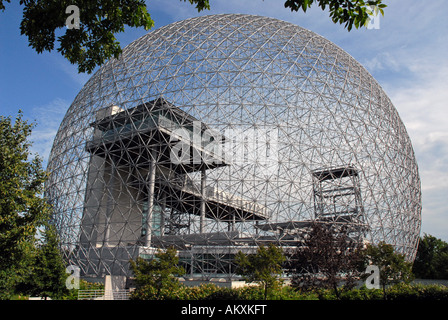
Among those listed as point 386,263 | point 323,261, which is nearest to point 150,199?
point 323,261

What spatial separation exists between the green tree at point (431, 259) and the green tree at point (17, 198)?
35.8 m

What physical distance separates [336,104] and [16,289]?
22658mm

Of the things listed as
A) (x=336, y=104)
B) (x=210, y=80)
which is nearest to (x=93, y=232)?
(x=210, y=80)

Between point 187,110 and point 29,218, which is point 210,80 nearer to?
point 187,110

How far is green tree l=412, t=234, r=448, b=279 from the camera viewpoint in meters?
34.0

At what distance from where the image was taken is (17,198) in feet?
33.1

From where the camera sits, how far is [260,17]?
31.3 metres

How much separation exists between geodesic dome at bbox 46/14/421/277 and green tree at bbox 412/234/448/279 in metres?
6.97

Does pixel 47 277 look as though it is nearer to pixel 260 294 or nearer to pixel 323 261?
pixel 260 294

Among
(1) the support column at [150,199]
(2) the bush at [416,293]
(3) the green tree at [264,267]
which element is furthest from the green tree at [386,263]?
(1) the support column at [150,199]

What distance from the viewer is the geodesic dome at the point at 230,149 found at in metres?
22.2

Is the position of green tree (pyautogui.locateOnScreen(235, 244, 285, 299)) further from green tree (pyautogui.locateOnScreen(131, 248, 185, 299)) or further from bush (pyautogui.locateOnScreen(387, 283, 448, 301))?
bush (pyautogui.locateOnScreen(387, 283, 448, 301))

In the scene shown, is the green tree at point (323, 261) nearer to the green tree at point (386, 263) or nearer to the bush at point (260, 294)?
Answer: the bush at point (260, 294)
